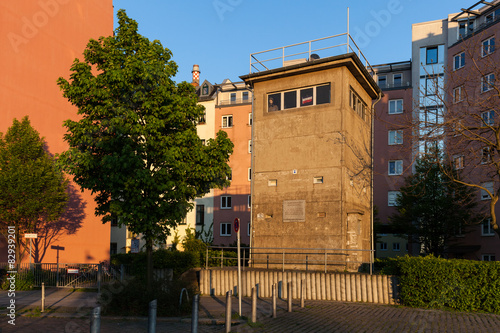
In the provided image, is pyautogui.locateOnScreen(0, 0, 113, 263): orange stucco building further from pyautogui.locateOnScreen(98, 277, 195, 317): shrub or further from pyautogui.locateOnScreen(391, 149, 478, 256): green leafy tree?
pyautogui.locateOnScreen(391, 149, 478, 256): green leafy tree

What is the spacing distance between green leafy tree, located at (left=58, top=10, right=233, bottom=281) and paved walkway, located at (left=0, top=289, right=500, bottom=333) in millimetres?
2642

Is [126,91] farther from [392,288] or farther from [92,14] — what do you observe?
[92,14]

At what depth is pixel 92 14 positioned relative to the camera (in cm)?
3519

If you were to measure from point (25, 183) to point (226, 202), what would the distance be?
25.8 meters

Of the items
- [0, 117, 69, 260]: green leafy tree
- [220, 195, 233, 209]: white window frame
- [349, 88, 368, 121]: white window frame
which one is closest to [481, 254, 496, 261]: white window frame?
[349, 88, 368, 121]: white window frame

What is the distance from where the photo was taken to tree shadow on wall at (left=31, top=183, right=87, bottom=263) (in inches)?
1147

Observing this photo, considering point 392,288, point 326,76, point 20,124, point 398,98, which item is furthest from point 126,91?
point 398,98

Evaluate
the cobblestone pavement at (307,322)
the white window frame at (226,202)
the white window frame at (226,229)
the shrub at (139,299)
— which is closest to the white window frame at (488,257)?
the white window frame at (226,229)

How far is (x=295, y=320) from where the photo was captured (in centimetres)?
1185

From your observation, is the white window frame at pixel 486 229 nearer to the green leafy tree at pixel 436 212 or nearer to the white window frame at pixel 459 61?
the green leafy tree at pixel 436 212

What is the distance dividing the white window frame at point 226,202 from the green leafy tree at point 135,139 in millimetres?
31601

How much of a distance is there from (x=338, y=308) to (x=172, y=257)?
9994mm

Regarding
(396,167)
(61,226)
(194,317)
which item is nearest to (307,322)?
(194,317)

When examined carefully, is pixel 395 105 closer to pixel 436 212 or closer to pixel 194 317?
pixel 436 212
